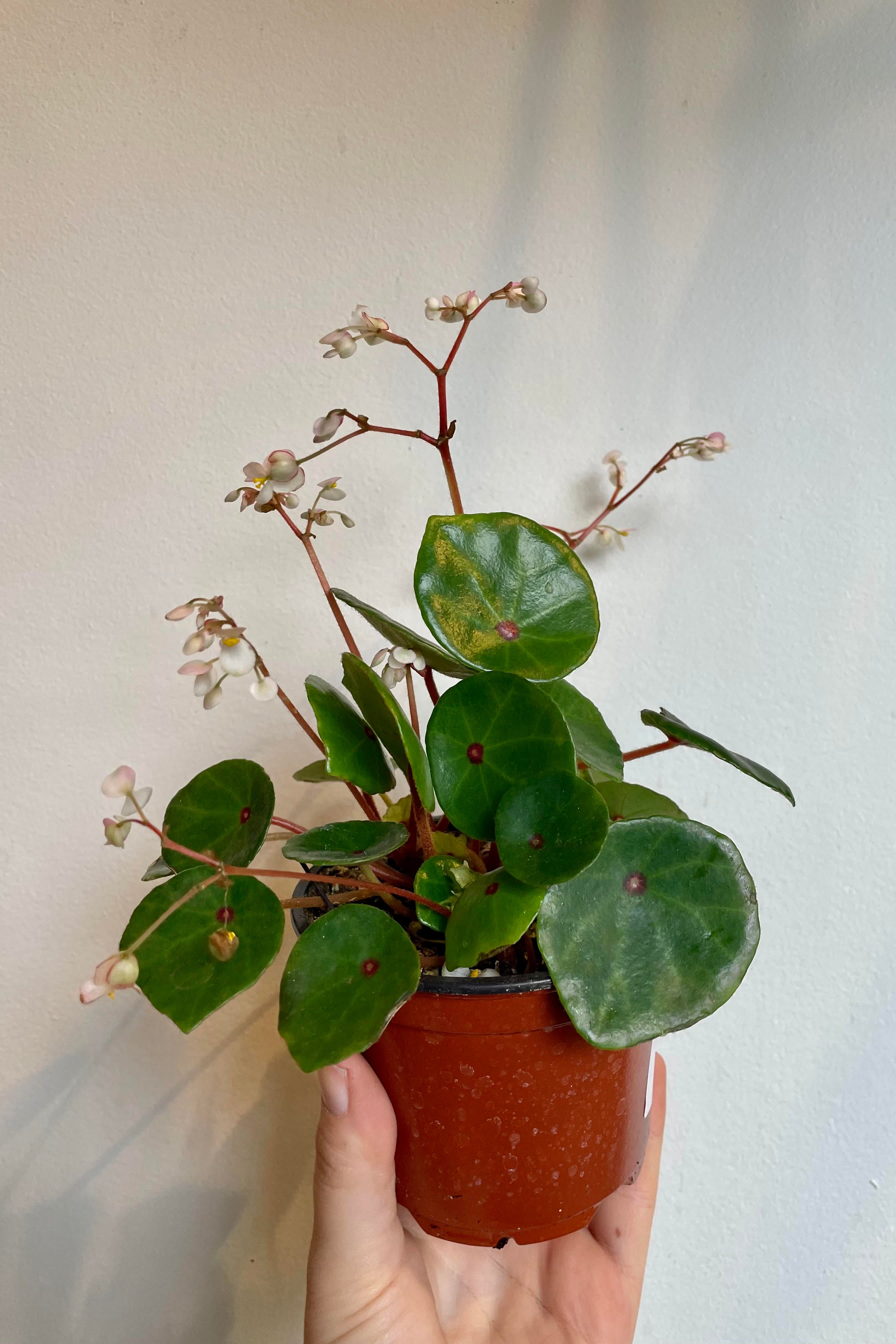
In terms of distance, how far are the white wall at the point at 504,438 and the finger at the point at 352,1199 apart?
24 cm

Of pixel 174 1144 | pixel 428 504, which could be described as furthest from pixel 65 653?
pixel 174 1144

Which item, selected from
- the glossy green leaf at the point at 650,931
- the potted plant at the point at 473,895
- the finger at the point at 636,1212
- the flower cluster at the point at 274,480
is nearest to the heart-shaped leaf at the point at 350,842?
the potted plant at the point at 473,895

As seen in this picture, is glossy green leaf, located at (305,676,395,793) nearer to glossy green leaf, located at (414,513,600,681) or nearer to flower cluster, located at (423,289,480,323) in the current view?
glossy green leaf, located at (414,513,600,681)

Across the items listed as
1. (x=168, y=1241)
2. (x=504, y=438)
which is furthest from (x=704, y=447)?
(x=168, y=1241)

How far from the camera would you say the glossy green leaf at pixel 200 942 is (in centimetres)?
51

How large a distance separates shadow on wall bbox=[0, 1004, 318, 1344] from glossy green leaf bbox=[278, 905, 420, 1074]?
0.45 metres

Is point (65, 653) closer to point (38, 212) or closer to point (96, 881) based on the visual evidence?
point (96, 881)

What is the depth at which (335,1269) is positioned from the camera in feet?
2.31

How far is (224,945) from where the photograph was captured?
1.67ft

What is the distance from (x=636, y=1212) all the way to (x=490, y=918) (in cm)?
53

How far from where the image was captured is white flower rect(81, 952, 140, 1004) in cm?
44

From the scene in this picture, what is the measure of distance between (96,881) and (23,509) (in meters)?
0.39

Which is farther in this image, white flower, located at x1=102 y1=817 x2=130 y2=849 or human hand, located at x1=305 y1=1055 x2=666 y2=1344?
human hand, located at x1=305 y1=1055 x2=666 y2=1344

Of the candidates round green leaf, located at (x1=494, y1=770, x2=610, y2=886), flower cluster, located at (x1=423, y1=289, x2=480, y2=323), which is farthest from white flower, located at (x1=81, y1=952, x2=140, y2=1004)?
flower cluster, located at (x1=423, y1=289, x2=480, y2=323)
